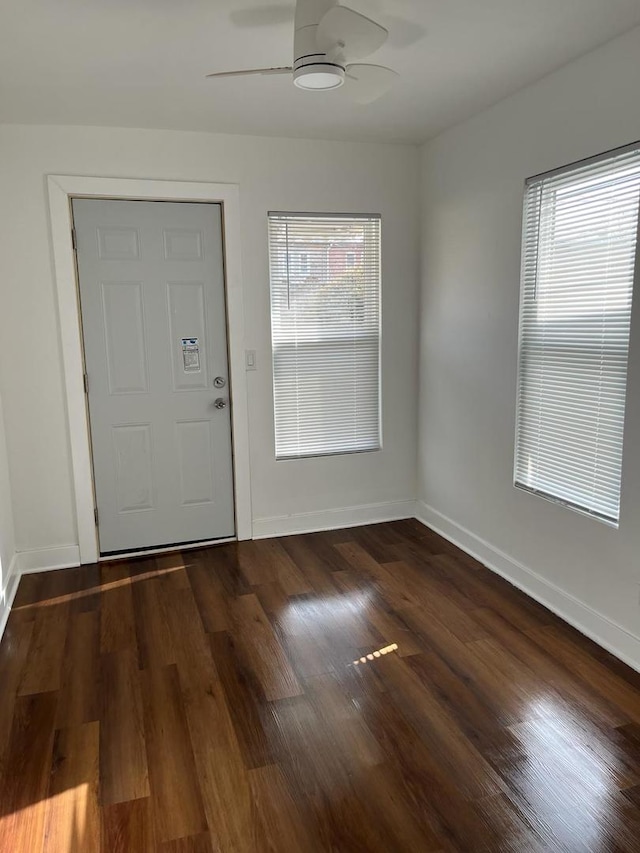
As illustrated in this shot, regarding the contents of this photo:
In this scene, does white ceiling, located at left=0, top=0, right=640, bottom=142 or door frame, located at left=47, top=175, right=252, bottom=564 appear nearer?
white ceiling, located at left=0, top=0, right=640, bottom=142

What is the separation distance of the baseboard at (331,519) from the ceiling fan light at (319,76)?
267 centimetres

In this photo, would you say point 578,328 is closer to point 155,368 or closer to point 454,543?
point 454,543

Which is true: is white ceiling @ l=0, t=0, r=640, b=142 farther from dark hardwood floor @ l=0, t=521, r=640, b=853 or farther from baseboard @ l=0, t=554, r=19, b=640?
dark hardwood floor @ l=0, t=521, r=640, b=853

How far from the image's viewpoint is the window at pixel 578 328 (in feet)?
8.11

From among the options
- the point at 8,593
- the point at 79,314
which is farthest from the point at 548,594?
the point at 79,314

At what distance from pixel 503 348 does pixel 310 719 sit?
81.8 inches

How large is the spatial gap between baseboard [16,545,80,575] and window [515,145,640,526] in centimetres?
266

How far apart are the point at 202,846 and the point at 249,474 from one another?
2.39 metres

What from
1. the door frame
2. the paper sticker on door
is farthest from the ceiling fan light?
the paper sticker on door

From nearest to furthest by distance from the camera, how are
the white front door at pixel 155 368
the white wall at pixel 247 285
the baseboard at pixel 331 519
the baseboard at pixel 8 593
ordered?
the baseboard at pixel 8 593, the white wall at pixel 247 285, the white front door at pixel 155 368, the baseboard at pixel 331 519

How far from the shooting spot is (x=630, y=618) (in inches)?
99.0

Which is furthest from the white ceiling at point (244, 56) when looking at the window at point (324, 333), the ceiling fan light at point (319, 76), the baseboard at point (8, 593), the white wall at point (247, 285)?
the baseboard at point (8, 593)

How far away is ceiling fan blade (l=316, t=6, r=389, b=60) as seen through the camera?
5.82 feet

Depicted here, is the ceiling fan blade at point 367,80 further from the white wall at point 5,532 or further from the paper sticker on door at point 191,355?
the white wall at point 5,532
